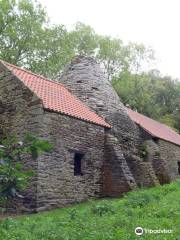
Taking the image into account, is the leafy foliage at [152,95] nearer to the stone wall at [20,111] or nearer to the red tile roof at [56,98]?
the red tile roof at [56,98]

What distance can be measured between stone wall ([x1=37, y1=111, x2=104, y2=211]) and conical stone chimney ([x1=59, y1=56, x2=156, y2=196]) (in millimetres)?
494

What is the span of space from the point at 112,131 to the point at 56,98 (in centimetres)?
299

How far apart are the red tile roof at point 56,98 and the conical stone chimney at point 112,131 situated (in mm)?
613

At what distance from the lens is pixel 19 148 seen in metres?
2.42

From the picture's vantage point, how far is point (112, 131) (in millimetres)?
15133

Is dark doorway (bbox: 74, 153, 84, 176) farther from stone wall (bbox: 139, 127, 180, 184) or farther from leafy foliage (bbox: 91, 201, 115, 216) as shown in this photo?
stone wall (bbox: 139, 127, 180, 184)

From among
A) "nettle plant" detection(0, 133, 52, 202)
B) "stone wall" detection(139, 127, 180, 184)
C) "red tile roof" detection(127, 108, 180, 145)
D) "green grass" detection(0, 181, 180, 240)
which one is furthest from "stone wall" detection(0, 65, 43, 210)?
"nettle plant" detection(0, 133, 52, 202)

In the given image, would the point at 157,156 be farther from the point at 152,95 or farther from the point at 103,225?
the point at 152,95

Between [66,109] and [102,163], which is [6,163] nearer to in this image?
[66,109]

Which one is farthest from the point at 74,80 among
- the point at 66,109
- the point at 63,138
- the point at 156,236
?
the point at 156,236

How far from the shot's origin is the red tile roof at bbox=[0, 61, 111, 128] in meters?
12.6

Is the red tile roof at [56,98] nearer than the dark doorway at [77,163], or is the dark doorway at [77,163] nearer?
the red tile roof at [56,98]

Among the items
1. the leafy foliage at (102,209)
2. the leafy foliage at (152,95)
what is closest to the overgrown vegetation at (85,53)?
the leafy foliage at (152,95)

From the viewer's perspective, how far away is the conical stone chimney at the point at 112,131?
14.1 metres
